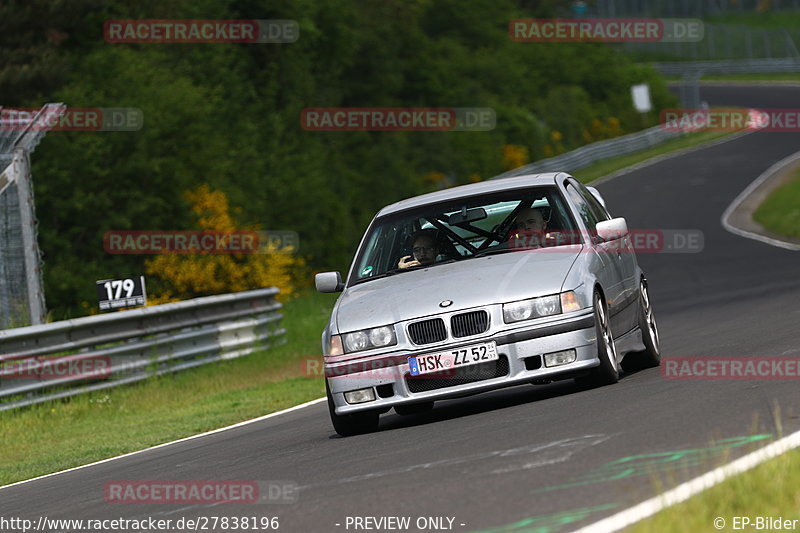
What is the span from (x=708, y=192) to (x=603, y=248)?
37.8 metres

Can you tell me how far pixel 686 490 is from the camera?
19.3 ft

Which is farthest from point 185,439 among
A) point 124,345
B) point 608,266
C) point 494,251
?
point 124,345

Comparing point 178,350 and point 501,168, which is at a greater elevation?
point 501,168

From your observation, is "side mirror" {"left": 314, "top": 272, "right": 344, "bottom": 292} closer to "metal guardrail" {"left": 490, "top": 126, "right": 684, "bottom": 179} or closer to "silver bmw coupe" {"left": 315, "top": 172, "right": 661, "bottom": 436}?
"silver bmw coupe" {"left": 315, "top": 172, "right": 661, "bottom": 436}

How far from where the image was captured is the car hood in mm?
9820

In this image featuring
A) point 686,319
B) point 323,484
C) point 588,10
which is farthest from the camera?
point 588,10

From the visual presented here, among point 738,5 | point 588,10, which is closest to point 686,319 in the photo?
point 588,10

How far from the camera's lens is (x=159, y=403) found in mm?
17062

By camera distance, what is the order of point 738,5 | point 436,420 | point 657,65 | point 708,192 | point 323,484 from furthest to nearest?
point 738,5, point 657,65, point 708,192, point 436,420, point 323,484

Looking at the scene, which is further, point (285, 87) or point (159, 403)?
point (285, 87)

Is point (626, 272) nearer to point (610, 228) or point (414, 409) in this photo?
point (610, 228)

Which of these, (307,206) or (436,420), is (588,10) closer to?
(307,206)

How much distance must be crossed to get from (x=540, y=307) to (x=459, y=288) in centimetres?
57

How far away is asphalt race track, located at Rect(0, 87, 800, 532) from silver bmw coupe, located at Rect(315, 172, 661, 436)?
26 cm
